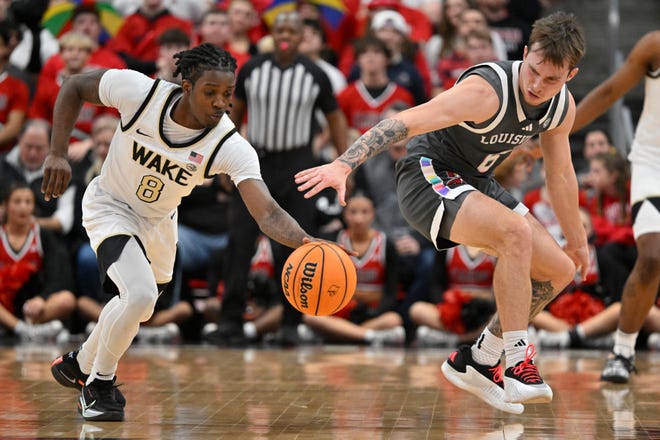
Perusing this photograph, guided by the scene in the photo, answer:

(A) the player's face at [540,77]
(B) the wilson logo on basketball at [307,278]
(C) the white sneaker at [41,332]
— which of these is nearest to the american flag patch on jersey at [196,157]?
(B) the wilson logo on basketball at [307,278]

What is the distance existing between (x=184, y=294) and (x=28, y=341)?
149 centimetres

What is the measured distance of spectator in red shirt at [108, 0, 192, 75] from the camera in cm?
1189

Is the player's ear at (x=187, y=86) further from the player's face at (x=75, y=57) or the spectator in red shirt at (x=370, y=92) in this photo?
the player's face at (x=75, y=57)

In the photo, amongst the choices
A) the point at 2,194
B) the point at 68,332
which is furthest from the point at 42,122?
the point at 68,332

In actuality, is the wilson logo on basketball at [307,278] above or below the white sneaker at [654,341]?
above

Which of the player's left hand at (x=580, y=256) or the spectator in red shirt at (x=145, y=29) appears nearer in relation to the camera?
the player's left hand at (x=580, y=256)

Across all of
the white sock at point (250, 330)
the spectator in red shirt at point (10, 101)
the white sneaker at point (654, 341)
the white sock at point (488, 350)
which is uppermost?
the spectator in red shirt at point (10, 101)

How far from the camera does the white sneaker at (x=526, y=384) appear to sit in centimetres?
535

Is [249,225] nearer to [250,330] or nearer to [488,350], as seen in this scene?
[250,330]

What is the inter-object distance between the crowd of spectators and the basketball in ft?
12.8

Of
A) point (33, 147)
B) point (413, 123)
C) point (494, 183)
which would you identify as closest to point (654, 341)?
point (494, 183)

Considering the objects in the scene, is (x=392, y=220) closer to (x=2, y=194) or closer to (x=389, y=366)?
(x=389, y=366)

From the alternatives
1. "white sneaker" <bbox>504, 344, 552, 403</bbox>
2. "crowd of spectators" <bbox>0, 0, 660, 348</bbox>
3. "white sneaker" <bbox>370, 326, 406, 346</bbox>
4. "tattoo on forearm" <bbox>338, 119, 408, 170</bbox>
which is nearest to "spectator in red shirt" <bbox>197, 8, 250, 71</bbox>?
"crowd of spectators" <bbox>0, 0, 660, 348</bbox>

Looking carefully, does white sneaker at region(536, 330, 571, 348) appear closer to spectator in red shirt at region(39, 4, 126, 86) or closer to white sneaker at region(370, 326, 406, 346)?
white sneaker at region(370, 326, 406, 346)
